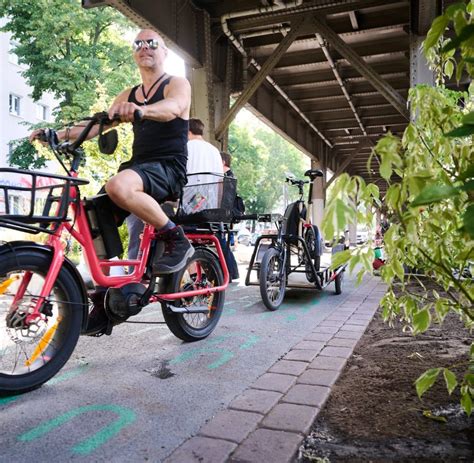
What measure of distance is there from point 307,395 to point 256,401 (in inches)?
10.3

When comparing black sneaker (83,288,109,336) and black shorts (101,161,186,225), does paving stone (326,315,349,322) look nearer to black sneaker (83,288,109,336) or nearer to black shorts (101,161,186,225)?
black shorts (101,161,186,225)

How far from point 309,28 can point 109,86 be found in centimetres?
1567

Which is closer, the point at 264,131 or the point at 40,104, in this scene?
the point at 40,104

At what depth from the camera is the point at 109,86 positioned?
70.9 feet

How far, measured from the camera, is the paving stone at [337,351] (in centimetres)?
325

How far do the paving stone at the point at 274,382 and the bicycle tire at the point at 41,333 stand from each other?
1009 millimetres

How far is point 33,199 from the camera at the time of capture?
7.70 ft

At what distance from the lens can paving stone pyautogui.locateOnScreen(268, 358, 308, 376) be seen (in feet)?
9.49

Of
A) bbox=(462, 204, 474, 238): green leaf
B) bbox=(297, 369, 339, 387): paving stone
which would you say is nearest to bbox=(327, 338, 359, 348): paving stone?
bbox=(297, 369, 339, 387): paving stone

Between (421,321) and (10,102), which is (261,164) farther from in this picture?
(421,321)

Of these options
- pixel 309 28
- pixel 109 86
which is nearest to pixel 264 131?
pixel 109 86

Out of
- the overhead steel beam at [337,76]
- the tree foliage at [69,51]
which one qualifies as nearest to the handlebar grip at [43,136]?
the overhead steel beam at [337,76]

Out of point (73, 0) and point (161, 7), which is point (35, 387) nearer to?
point (161, 7)

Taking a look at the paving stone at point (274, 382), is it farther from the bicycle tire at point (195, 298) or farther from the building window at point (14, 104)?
the building window at point (14, 104)
